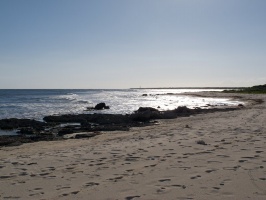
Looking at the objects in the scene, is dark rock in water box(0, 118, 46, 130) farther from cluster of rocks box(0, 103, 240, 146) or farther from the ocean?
the ocean

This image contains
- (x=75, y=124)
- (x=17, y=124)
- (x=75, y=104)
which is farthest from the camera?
(x=75, y=104)

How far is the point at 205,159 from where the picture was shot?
847cm

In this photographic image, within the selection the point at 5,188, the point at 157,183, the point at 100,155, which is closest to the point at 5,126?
the point at 100,155

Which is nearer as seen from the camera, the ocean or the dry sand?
the dry sand

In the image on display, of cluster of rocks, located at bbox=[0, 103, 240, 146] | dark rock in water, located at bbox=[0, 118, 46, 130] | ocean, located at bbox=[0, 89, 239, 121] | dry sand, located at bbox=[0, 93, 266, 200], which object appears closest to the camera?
dry sand, located at bbox=[0, 93, 266, 200]

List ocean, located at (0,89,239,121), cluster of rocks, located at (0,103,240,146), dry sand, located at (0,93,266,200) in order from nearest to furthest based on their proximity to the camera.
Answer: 1. dry sand, located at (0,93,266,200)
2. cluster of rocks, located at (0,103,240,146)
3. ocean, located at (0,89,239,121)

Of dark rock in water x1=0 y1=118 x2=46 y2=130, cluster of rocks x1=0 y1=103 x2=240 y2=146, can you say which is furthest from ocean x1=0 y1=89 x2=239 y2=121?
dark rock in water x1=0 y1=118 x2=46 y2=130

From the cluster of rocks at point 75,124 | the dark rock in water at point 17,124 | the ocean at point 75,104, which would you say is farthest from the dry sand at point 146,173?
the ocean at point 75,104

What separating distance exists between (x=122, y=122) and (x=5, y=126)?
9.09 metres

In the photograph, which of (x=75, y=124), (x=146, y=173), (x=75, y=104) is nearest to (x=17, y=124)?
(x=75, y=124)

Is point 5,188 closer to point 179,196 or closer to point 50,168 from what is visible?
point 50,168

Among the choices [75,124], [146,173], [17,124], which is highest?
[146,173]

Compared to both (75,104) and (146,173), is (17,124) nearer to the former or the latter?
(146,173)

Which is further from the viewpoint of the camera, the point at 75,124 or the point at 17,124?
the point at 75,124
